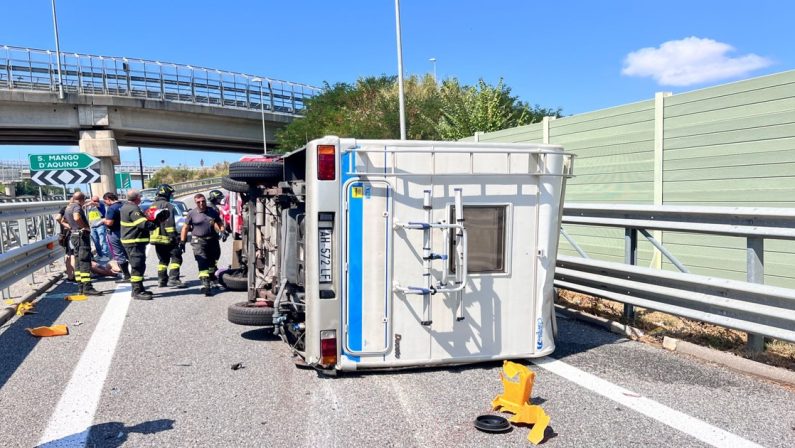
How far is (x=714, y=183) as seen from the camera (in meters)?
7.55

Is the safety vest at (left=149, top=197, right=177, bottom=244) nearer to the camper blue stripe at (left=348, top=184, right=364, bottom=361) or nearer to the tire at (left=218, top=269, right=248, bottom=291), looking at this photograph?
the tire at (left=218, top=269, right=248, bottom=291)

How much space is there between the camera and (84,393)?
4453 millimetres

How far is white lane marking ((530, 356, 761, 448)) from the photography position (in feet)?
11.3

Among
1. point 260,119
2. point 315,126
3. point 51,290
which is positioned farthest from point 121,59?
point 51,290

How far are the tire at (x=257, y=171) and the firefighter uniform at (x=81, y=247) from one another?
4468 mm

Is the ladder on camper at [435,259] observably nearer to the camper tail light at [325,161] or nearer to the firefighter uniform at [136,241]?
the camper tail light at [325,161]

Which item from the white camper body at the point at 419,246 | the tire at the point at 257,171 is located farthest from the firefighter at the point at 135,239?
the white camper body at the point at 419,246

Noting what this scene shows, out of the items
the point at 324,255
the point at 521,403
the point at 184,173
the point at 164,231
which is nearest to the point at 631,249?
the point at 521,403

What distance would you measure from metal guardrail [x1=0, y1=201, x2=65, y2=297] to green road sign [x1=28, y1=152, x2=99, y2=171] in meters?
5.50

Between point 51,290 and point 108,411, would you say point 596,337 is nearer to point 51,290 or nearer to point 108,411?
point 108,411

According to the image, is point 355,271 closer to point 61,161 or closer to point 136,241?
point 136,241

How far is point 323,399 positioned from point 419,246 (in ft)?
4.62

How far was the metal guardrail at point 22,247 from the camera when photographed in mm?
7625

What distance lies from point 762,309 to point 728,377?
0.61 meters
